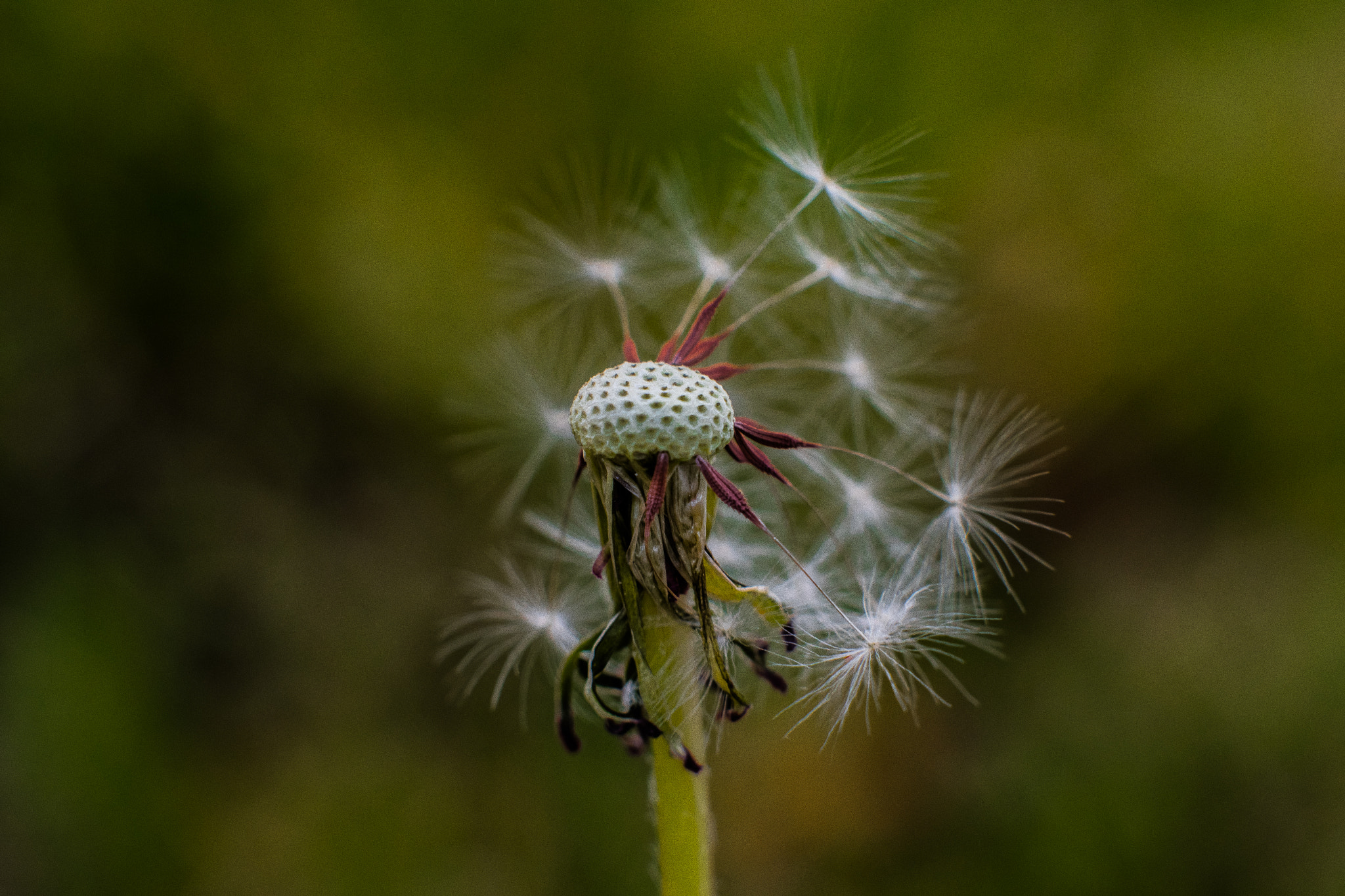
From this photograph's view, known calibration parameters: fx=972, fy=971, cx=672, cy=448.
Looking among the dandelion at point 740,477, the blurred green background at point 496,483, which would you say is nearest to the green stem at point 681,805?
the dandelion at point 740,477

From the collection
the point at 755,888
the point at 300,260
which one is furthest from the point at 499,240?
the point at 755,888

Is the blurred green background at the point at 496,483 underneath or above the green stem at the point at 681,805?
above

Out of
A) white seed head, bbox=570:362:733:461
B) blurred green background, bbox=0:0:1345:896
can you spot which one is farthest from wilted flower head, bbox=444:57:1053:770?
blurred green background, bbox=0:0:1345:896

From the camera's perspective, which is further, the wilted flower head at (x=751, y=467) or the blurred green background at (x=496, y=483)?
the blurred green background at (x=496, y=483)

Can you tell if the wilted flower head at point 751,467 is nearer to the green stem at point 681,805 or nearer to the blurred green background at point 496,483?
the green stem at point 681,805

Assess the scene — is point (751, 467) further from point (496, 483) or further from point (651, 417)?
point (496, 483)

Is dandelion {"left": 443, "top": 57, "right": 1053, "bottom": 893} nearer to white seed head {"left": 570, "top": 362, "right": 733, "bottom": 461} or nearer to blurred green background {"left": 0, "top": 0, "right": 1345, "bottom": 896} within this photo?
white seed head {"left": 570, "top": 362, "right": 733, "bottom": 461}

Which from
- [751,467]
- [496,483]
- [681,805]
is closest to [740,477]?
[751,467]
